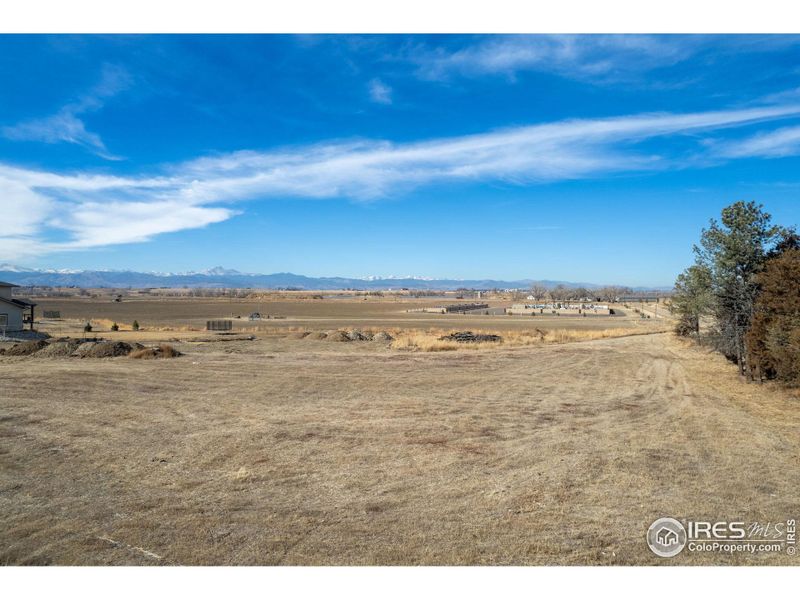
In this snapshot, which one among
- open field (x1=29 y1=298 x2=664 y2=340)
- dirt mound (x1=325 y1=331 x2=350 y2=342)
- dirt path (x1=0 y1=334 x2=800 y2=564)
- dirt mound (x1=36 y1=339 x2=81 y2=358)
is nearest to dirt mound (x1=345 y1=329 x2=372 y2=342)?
dirt mound (x1=325 y1=331 x2=350 y2=342)

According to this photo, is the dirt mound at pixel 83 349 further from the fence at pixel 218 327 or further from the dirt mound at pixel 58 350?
the fence at pixel 218 327

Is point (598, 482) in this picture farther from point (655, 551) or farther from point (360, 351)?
point (360, 351)

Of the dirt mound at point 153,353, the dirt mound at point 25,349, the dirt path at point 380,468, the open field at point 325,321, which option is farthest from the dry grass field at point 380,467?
the open field at point 325,321

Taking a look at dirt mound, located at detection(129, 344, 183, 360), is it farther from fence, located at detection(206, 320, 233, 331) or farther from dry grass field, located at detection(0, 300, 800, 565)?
fence, located at detection(206, 320, 233, 331)

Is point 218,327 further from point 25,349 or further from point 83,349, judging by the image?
point 83,349

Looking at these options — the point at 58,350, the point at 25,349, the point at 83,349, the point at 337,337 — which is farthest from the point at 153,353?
the point at 337,337

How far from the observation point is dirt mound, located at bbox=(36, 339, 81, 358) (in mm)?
28359

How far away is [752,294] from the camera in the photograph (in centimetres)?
1953

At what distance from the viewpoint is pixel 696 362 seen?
26.7m

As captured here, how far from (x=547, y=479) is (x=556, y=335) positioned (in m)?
38.4

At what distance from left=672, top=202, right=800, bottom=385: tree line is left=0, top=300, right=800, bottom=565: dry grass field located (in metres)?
1.27

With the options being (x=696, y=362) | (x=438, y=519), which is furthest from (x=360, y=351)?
(x=438, y=519)

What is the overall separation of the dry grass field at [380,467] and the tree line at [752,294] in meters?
1.27

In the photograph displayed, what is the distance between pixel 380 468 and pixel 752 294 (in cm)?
1654
